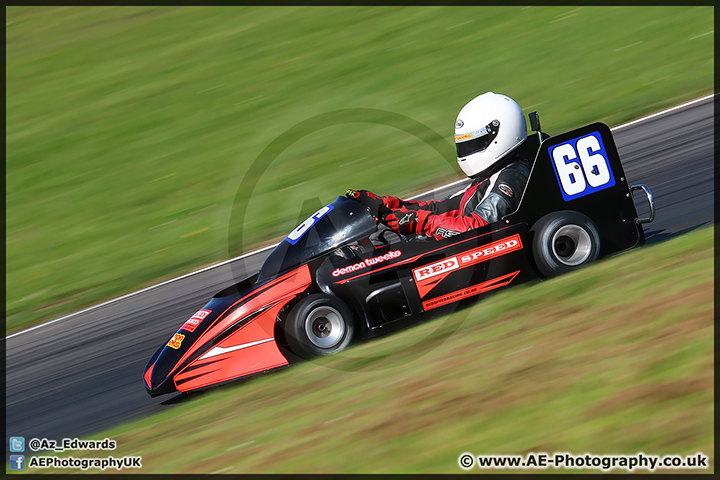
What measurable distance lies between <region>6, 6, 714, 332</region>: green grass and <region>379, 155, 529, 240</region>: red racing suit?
3042 mm

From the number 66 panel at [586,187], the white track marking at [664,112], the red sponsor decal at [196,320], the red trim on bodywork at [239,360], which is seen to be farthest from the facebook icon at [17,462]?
the white track marking at [664,112]

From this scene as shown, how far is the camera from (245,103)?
11.5 m

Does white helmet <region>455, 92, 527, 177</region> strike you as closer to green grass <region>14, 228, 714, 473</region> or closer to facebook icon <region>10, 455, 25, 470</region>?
green grass <region>14, 228, 714, 473</region>

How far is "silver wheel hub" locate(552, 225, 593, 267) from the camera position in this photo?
510cm

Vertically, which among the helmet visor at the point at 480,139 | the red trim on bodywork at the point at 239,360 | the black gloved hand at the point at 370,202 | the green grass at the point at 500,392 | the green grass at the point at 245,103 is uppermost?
the green grass at the point at 245,103

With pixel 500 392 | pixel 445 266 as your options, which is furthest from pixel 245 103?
pixel 500 392

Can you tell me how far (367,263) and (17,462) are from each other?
8.99ft

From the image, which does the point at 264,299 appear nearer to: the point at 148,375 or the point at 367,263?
the point at 367,263

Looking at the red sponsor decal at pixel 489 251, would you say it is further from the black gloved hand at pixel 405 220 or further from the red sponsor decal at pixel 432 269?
the black gloved hand at pixel 405 220

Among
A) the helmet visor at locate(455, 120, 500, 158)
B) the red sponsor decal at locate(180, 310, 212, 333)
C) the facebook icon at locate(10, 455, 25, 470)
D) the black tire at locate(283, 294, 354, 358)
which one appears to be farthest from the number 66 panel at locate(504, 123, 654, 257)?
the facebook icon at locate(10, 455, 25, 470)

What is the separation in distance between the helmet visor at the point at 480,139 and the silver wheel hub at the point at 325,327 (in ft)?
5.34

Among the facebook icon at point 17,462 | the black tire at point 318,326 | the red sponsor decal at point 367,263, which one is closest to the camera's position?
the facebook icon at point 17,462

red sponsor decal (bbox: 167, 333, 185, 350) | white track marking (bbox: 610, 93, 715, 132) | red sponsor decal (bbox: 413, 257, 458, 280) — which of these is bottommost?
red sponsor decal (bbox: 167, 333, 185, 350)

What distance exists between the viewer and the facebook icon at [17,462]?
459 centimetres
